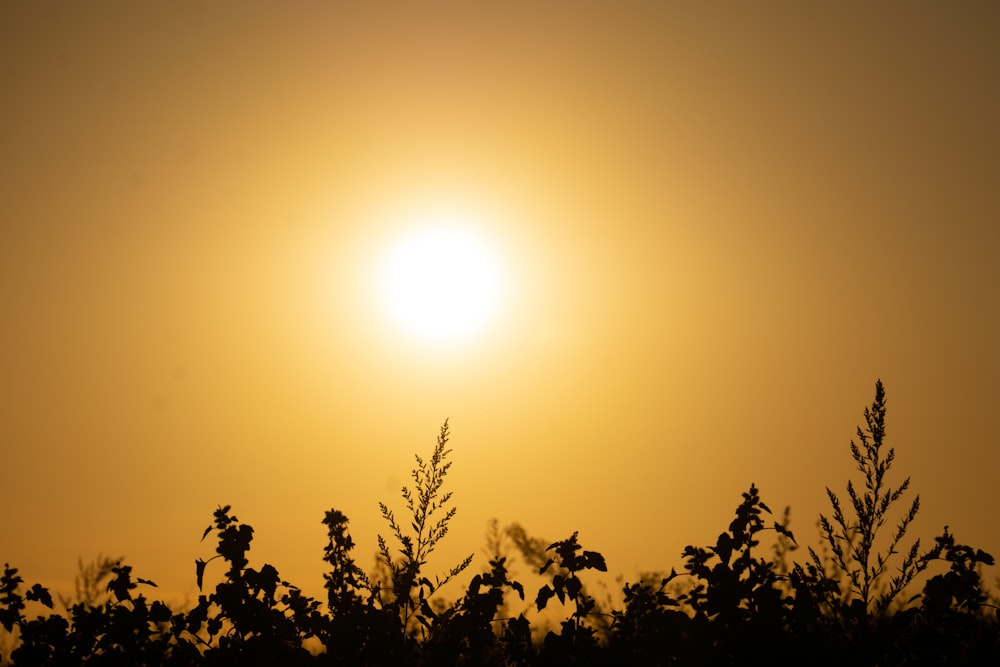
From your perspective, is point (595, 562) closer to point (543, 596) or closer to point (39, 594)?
point (543, 596)

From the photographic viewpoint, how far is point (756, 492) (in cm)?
891

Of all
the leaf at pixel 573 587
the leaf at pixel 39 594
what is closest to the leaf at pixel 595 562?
the leaf at pixel 573 587

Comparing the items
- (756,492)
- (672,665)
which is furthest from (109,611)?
(756,492)

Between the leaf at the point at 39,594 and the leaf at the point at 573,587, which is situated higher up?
the leaf at the point at 39,594

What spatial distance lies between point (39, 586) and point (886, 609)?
28.0 feet

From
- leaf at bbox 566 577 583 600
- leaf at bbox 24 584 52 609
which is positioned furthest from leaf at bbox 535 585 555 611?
leaf at bbox 24 584 52 609

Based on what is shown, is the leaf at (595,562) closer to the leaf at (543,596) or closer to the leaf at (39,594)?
the leaf at (543,596)

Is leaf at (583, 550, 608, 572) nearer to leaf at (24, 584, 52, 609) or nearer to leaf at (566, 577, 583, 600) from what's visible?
leaf at (566, 577, 583, 600)

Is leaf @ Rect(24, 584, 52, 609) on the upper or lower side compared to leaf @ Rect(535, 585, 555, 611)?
upper

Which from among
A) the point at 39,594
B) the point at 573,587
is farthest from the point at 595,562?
the point at 39,594

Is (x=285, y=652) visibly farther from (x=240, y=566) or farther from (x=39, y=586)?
(x=39, y=586)

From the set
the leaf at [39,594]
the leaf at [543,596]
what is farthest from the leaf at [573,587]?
the leaf at [39,594]

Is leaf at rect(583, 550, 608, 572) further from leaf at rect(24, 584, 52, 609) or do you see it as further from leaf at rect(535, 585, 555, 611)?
leaf at rect(24, 584, 52, 609)

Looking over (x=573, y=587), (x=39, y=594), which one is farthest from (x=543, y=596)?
(x=39, y=594)
